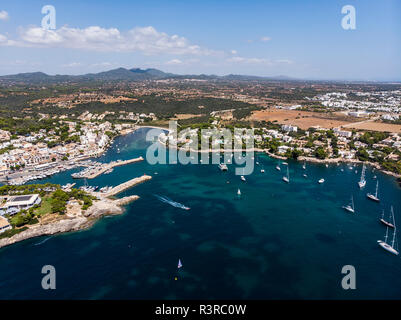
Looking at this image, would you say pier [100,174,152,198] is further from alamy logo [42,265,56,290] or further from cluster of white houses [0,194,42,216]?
alamy logo [42,265,56,290]

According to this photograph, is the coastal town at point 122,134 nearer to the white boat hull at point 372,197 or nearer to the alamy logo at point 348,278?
the white boat hull at point 372,197

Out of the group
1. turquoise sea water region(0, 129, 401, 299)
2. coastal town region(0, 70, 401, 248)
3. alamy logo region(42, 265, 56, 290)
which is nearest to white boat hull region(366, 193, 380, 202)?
turquoise sea water region(0, 129, 401, 299)

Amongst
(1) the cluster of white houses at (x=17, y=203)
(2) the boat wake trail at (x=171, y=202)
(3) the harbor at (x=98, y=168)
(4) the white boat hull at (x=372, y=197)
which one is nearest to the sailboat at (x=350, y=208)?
(4) the white boat hull at (x=372, y=197)

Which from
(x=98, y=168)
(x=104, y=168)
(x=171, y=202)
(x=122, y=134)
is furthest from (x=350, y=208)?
(x=122, y=134)

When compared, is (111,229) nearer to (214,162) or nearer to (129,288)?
(129,288)

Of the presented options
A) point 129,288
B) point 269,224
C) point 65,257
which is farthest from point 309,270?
point 65,257

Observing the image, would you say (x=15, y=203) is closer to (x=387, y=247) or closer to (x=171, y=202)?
(x=171, y=202)
